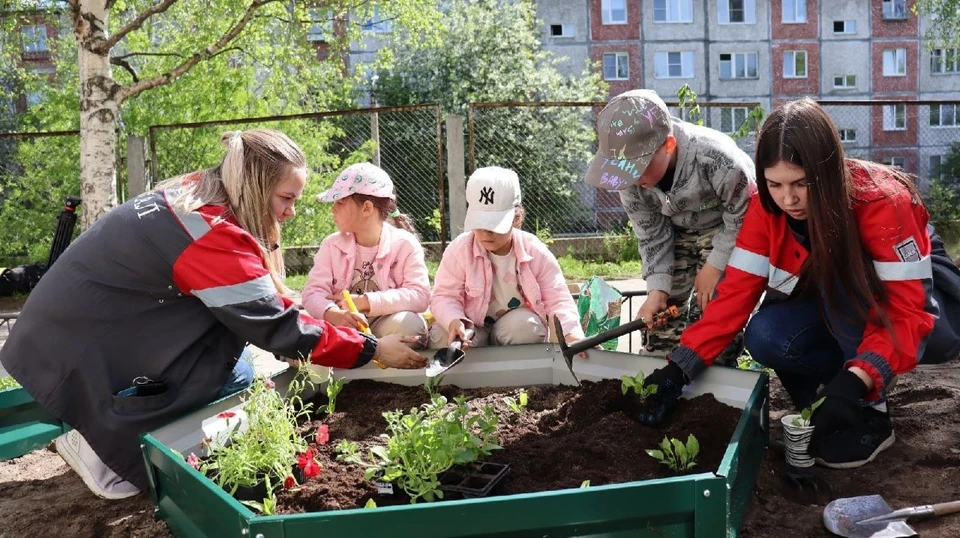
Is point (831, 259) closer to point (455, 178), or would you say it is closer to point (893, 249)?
point (893, 249)

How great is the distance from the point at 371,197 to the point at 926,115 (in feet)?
93.8

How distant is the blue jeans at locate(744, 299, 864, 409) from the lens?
2674 mm

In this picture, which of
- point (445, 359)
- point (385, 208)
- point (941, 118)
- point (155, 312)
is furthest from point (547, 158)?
point (941, 118)

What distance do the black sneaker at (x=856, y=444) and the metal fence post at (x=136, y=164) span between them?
8083 millimetres

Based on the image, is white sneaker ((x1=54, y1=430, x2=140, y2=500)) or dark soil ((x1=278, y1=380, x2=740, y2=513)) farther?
white sneaker ((x1=54, y1=430, x2=140, y2=500))

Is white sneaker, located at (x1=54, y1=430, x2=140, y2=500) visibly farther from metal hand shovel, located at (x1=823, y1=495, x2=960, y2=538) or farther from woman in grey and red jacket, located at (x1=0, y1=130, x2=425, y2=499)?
metal hand shovel, located at (x1=823, y1=495, x2=960, y2=538)

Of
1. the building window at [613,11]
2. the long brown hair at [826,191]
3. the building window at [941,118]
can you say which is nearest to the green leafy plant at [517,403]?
the long brown hair at [826,191]

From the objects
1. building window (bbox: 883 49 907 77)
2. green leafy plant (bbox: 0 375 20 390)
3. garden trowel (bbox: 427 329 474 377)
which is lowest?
green leafy plant (bbox: 0 375 20 390)

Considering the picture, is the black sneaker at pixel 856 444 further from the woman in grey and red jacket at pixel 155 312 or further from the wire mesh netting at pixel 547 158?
the wire mesh netting at pixel 547 158

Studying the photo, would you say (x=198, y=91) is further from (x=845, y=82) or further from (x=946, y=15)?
(x=845, y=82)

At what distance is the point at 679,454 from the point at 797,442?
1.39ft

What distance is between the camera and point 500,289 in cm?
352

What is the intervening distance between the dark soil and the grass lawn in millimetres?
5707

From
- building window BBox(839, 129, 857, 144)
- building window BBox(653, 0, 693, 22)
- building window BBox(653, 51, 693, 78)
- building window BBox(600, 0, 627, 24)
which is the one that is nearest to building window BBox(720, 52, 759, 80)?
building window BBox(653, 51, 693, 78)
